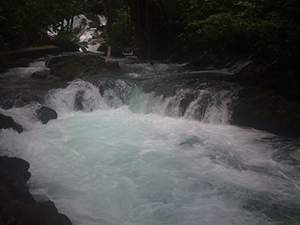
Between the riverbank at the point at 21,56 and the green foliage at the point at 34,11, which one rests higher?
the green foliage at the point at 34,11

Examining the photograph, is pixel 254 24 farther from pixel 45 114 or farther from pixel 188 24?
pixel 45 114

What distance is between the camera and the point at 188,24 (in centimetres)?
1018

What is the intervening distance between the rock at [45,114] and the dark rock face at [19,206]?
10.3ft

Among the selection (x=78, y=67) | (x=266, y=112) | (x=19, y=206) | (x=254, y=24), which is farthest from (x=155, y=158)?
(x=78, y=67)

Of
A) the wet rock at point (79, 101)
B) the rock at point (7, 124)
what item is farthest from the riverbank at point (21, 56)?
the rock at point (7, 124)

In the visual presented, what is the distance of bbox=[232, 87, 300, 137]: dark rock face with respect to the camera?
19.6ft

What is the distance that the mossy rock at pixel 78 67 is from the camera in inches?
375

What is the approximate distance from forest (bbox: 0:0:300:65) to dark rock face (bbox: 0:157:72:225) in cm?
181

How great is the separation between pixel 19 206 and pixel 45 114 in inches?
178

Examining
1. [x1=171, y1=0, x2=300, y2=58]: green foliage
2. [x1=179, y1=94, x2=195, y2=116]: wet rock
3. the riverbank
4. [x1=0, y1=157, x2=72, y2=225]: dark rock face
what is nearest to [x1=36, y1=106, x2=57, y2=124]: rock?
[x1=0, y1=157, x2=72, y2=225]: dark rock face

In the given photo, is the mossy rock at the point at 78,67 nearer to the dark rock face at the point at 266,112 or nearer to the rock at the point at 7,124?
the rock at the point at 7,124

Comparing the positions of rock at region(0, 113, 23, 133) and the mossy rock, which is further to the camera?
the mossy rock

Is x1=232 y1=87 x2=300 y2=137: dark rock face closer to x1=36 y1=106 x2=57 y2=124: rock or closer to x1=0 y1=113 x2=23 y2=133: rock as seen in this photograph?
x1=36 y1=106 x2=57 y2=124: rock

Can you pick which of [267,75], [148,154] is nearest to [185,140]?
[148,154]
